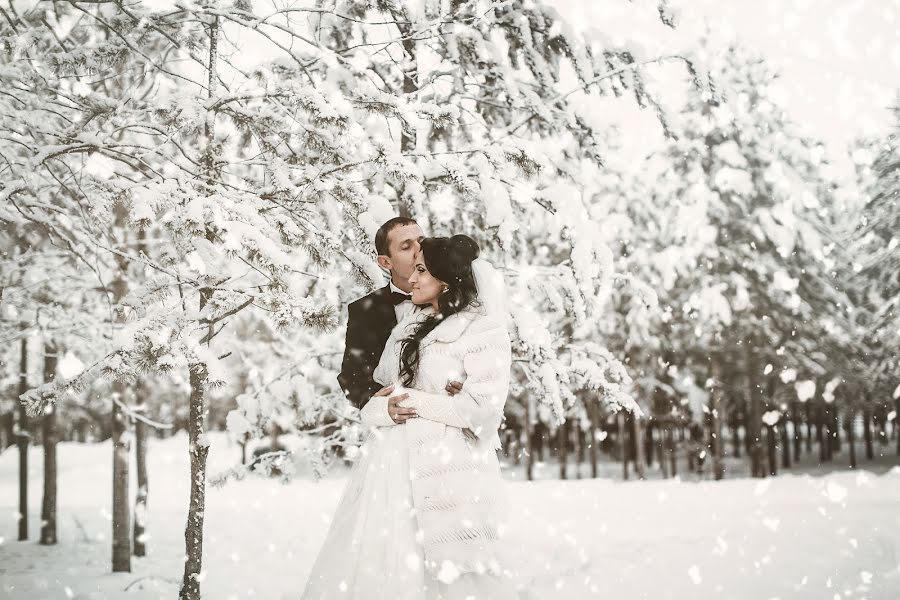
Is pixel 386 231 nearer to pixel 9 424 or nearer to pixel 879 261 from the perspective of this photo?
pixel 879 261

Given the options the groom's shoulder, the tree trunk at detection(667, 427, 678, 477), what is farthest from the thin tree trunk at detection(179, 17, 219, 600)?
the tree trunk at detection(667, 427, 678, 477)

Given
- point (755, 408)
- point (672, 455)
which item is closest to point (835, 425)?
point (672, 455)

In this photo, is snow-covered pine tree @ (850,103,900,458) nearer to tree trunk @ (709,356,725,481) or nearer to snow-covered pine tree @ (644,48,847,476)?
snow-covered pine tree @ (644,48,847,476)

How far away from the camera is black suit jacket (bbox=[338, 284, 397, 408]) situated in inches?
158

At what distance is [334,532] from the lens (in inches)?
145

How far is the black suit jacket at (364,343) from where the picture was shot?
4.00 metres

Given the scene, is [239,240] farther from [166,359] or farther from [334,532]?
[334,532]

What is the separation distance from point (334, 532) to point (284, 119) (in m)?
2.81

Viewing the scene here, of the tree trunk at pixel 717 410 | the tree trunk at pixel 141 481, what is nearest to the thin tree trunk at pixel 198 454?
the tree trunk at pixel 141 481

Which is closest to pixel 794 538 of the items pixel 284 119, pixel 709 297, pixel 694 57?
pixel 694 57

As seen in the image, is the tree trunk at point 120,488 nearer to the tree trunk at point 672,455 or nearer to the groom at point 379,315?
the groom at point 379,315

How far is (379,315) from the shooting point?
4184mm

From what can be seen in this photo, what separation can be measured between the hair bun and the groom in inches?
18.0

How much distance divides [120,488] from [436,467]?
725 cm
